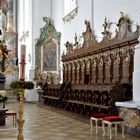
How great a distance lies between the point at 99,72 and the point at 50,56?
9.98 m

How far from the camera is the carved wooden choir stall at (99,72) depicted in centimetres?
1050

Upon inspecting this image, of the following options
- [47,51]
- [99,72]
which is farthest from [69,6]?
[99,72]

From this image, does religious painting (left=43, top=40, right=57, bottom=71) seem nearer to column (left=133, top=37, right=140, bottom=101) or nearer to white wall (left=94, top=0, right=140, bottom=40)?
white wall (left=94, top=0, right=140, bottom=40)

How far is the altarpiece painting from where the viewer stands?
902 inches

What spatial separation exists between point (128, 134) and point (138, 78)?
1330 mm

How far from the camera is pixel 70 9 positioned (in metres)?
19.9

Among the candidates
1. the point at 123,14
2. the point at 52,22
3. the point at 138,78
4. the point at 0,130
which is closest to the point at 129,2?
the point at 123,14

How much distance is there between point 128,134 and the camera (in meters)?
8.27

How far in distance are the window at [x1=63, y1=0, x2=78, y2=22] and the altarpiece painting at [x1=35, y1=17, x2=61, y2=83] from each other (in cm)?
236

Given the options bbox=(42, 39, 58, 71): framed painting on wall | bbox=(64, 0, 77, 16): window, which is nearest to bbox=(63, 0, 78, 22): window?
bbox=(64, 0, 77, 16): window

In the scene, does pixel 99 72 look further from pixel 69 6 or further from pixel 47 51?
pixel 47 51

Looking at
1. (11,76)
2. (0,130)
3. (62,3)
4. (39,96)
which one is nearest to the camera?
(0,130)

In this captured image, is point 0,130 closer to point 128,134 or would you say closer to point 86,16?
point 128,134

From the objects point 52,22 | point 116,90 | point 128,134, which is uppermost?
point 52,22
